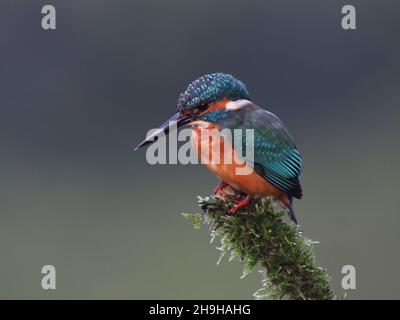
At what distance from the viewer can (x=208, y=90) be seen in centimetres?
373

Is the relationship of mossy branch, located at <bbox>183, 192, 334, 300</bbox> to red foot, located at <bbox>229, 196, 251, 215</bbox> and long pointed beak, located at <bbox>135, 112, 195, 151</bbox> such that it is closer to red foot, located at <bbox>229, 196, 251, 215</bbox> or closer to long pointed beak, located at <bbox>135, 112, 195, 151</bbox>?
red foot, located at <bbox>229, 196, 251, 215</bbox>

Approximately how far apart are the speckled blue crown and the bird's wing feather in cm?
13

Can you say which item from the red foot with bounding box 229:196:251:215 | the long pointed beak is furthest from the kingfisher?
the red foot with bounding box 229:196:251:215

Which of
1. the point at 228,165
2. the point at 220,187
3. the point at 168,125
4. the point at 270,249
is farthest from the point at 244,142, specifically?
the point at 270,249

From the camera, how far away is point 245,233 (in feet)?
10.3

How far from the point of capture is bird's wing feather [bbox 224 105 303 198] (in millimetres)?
3639

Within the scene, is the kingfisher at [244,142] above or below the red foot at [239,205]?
above

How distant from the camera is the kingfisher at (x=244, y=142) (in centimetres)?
363

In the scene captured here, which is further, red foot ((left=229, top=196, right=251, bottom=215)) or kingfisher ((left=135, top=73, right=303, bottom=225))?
kingfisher ((left=135, top=73, right=303, bottom=225))

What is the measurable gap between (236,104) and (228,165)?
317 millimetres

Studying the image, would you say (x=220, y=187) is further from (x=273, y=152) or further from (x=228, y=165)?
(x=273, y=152)

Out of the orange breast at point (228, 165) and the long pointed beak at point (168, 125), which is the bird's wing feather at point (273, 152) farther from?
the long pointed beak at point (168, 125)

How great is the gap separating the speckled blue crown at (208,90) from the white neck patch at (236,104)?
23 mm

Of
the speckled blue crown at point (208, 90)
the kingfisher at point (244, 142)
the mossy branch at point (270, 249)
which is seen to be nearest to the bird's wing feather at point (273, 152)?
the kingfisher at point (244, 142)
